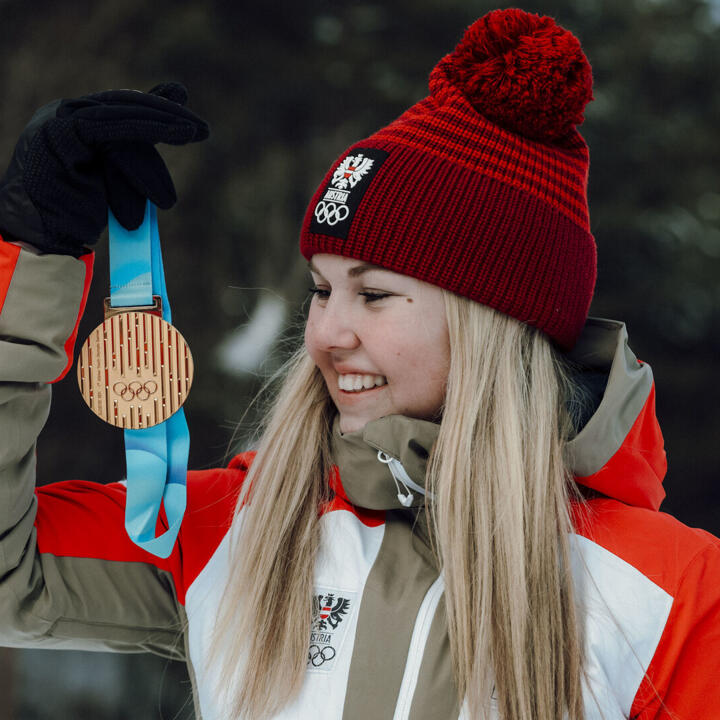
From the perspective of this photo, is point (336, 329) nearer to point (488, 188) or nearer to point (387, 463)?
point (387, 463)

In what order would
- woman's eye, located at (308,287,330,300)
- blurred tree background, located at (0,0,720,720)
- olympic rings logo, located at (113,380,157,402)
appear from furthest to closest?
1. blurred tree background, located at (0,0,720,720)
2. woman's eye, located at (308,287,330,300)
3. olympic rings logo, located at (113,380,157,402)

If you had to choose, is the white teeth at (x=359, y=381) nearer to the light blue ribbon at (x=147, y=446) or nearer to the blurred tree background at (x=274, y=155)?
the light blue ribbon at (x=147, y=446)

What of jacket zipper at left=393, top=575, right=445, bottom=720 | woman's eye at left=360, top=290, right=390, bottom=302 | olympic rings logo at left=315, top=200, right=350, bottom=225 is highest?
olympic rings logo at left=315, top=200, right=350, bottom=225

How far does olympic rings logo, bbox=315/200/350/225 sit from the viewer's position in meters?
1.53

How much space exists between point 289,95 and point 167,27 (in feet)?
1.26

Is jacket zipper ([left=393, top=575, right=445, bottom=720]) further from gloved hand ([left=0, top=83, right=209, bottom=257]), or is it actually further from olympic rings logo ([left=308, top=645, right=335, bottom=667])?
gloved hand ([left=0, top=83, right=209, bottom=257])

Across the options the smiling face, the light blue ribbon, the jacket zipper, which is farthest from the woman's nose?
the jacket zipper

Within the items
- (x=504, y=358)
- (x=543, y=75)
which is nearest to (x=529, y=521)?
(x=504, y=358)

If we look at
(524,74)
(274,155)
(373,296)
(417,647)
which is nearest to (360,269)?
(373,296)

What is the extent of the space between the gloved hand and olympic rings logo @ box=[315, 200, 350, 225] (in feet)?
0.81

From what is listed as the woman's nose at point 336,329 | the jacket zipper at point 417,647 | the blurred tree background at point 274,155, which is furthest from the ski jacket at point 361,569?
the blurred tree background at point 274,155

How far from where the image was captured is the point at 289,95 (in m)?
2.74

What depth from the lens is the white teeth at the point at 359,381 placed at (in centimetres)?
151

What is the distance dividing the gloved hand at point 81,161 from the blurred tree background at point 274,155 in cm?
124
